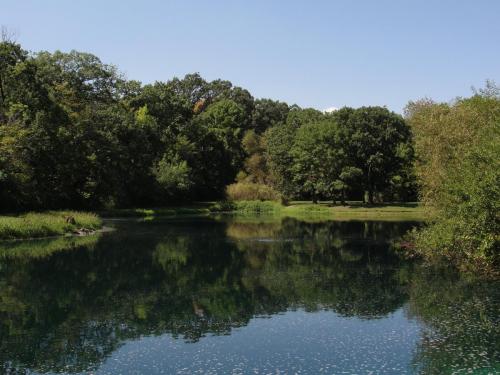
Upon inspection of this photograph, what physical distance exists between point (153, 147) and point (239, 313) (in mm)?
75470

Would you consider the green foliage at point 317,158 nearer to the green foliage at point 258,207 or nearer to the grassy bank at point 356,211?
the grassy bank at point 356,211

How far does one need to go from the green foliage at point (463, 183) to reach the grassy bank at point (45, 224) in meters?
33.1

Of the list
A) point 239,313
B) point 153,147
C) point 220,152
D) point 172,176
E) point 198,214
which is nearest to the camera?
point 239,313

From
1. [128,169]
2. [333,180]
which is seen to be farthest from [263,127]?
[128,169]

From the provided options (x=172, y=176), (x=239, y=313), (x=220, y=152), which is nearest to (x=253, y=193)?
(x=220, y=152)

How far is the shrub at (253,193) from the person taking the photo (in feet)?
331

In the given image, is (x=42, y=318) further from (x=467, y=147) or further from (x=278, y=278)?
(x=467, y=147)

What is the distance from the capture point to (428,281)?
101 ft

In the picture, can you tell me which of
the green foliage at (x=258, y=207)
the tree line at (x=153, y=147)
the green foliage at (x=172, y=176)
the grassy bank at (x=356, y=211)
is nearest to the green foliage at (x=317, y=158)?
the tree line at (x=153, y=147)

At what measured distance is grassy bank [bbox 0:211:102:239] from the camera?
49031 millimetres

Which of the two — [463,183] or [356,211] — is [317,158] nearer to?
[356,211]

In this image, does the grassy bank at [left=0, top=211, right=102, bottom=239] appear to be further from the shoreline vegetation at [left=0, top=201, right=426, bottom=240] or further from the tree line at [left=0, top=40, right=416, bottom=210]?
the tree line at [left=0, top=40, right=416, bottom=210]

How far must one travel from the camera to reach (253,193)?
101000 millimetres

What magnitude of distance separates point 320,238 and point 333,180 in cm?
4319
